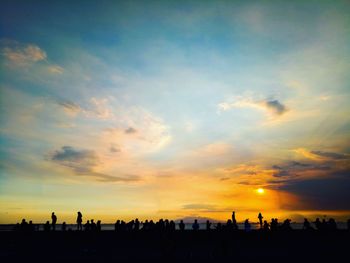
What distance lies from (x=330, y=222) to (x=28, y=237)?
1235 inches

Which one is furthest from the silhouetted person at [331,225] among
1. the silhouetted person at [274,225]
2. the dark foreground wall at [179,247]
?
the silhouetted person at [274,225]

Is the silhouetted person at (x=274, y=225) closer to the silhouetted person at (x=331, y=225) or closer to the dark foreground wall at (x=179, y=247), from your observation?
the dark foreground wall at (x=179, y=247)

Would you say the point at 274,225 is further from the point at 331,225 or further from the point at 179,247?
the point at 179,247

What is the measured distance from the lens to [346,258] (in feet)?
75.8

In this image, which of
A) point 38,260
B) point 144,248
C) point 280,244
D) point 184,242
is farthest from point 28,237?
point 280,244

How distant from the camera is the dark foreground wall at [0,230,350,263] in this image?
79.2 feet

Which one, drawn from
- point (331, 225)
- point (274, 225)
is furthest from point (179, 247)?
point (331, 225)

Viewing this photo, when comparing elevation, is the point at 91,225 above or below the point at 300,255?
above

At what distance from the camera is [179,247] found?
3069 centimetres

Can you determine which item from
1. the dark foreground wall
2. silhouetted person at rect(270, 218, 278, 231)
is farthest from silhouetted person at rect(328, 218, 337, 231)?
silhouetted person at rect(270, 218, 278, 231)

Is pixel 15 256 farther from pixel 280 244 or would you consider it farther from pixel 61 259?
pixel 280 244

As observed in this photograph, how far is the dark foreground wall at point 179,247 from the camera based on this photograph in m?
24.1

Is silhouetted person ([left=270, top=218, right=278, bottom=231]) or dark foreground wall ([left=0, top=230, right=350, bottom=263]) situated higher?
silhouetted person ([left=270, top=218, right=278, bottom=231])

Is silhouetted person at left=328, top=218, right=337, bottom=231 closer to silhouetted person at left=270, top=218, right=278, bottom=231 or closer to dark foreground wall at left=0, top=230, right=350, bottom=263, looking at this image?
dark foreground wall at left=0, top=230, right=350, bottom=263
